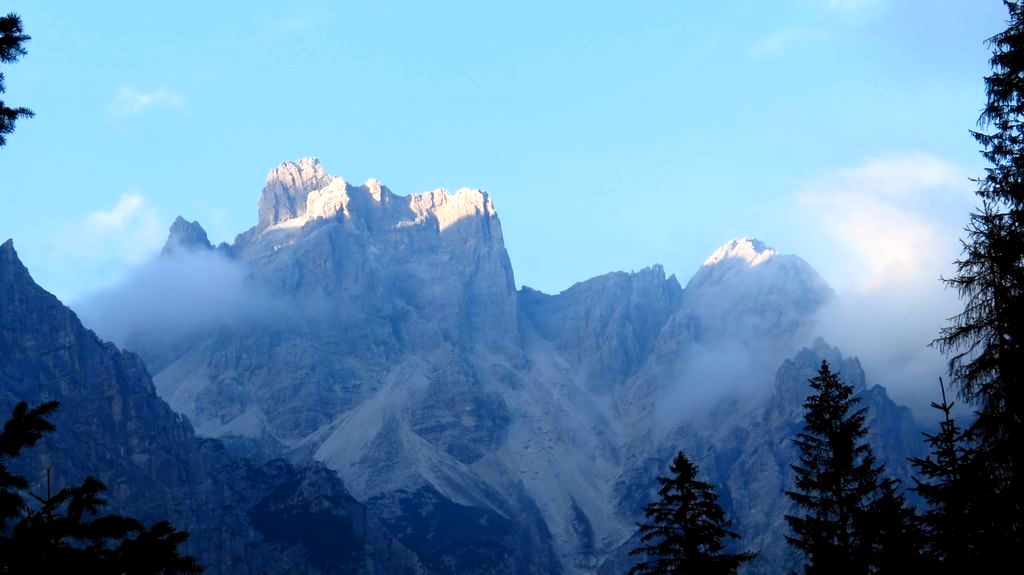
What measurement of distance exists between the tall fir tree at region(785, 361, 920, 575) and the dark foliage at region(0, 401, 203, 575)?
2303 cm

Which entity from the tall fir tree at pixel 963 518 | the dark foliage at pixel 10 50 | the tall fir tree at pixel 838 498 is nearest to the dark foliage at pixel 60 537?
the dark foliage at pixel 10 50

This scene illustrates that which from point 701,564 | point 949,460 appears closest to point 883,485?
point 701,564

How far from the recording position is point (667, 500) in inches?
1897

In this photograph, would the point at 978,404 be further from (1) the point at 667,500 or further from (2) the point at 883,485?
(1) the point at 667,500

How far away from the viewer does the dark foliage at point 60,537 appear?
23969 mm

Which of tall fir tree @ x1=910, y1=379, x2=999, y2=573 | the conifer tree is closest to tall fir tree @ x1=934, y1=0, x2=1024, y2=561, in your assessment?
tall fir tree @ x1=910, y1=379, x2=999, y2=573

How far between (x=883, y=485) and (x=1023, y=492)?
1531 cm

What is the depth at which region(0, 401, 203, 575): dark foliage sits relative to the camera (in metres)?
24.0

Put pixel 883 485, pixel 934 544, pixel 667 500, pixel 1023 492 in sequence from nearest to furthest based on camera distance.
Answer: pixel 1023 492 < pixel 934 544 < pixel 883 485 < pixel 667 500

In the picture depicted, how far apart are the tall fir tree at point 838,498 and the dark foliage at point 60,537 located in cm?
2303

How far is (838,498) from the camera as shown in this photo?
48094 mm

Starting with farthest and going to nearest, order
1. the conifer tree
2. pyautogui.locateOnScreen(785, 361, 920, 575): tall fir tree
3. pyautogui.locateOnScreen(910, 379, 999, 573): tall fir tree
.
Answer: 1. the conifer tree
2. pyautogui.locateOnScreen(785, 361, 920, 575): tall fir tree
3. pyautogui.locateOnScreen(910, 379, 999, 573): tall fir tree

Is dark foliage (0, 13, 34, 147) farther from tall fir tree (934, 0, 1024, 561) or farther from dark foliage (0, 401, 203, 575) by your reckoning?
tall fir tree (934, 0, 1024, 561)

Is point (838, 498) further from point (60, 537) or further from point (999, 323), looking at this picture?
point (60, 537)
